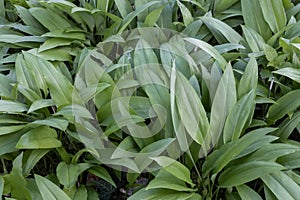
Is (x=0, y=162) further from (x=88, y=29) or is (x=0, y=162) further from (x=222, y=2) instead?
(x=222, y=2)

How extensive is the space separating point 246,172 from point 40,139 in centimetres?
59

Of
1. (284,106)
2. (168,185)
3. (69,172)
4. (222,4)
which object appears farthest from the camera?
(222,4)

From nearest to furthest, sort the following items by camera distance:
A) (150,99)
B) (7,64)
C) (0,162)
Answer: (150,99), (0,162), (7,64)

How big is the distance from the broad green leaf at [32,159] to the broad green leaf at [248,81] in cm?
61

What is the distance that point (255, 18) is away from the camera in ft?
5.49

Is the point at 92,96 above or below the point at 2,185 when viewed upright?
above

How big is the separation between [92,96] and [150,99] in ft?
0.58

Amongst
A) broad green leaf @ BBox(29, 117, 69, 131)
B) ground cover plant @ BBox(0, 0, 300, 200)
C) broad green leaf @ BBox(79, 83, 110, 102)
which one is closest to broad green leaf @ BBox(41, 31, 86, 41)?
ground cover plant @ BBox(0, 0, 300, 200)

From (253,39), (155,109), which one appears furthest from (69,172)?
(253,39)

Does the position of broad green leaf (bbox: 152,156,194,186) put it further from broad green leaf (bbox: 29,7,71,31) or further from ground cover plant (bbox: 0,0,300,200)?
broad green leaf (bbox: 29,7,71,31)

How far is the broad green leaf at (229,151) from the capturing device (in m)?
1.19

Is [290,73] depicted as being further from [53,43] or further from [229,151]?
[53,43]

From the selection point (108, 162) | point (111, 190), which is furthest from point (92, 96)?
point (111, 190)

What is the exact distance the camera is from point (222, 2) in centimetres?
179
